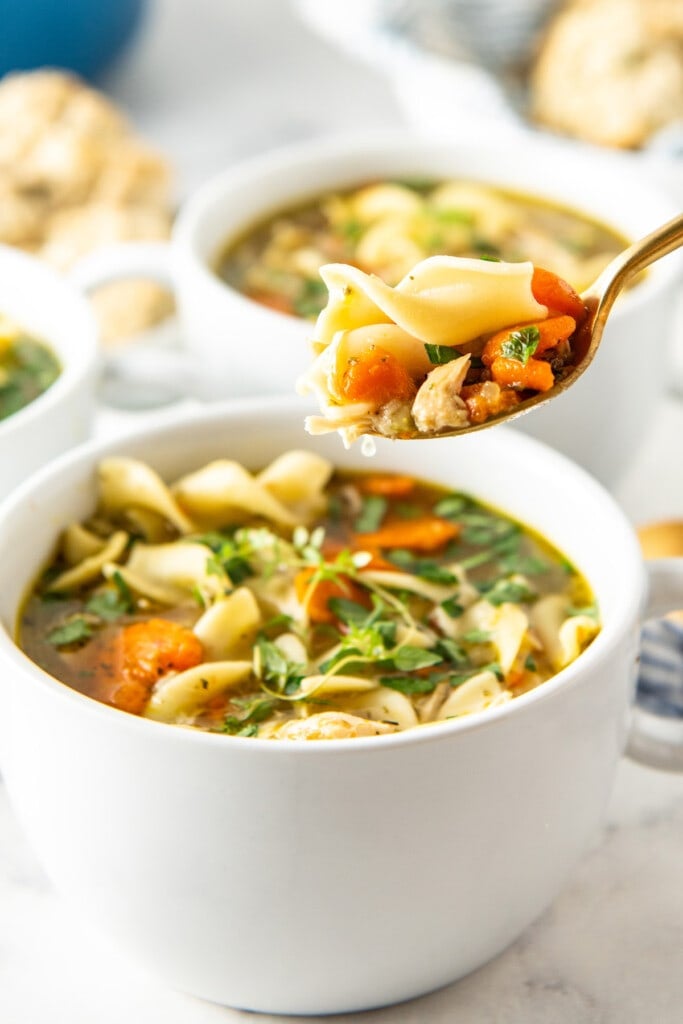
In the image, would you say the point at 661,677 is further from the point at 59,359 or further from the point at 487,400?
the point at 59,359

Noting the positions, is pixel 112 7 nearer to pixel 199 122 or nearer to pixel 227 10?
pixel 199 122

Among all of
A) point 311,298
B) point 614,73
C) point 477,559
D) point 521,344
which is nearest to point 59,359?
point 311,298

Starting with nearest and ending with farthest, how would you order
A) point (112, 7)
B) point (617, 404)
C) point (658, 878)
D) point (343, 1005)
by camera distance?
point (343, 1005) → point (658, 878) → point (617, 404) → point (112, 7)

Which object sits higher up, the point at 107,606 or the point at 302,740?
the point at 302,740

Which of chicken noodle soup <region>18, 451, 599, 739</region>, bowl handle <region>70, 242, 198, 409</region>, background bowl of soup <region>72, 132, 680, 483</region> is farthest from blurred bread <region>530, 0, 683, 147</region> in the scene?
chicken noodle soup <region>18, 451, 599, 739</region>

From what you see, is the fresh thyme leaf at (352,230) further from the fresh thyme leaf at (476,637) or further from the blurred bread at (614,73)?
the fresh thyme leaf at (476,637)

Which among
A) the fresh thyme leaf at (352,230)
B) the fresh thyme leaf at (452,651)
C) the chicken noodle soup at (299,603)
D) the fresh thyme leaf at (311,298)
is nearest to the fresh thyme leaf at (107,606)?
the chicken noodle soup at (299,603)

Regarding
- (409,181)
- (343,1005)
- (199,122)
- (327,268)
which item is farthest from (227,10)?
(343,1005)
